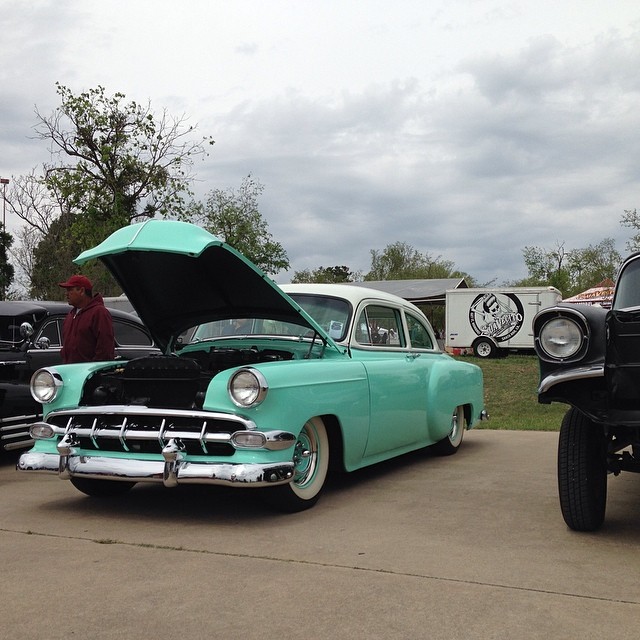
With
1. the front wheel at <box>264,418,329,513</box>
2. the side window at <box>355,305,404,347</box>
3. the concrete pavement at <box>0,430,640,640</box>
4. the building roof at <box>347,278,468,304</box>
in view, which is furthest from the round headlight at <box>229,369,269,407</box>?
the building roof at <box>347,278,468,304</box>

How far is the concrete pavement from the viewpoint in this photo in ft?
10.3

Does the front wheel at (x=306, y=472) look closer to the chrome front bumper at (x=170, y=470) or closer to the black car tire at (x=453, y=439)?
the chrome front bumper at (x=170, y=470)

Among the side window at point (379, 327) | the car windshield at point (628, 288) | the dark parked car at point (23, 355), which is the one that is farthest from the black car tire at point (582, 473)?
the dark parked car at point (23, 355)

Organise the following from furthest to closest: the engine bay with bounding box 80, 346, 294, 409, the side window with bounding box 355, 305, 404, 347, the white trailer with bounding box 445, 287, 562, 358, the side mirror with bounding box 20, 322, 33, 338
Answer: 1. the white trailer with bounding box 445, 287, 562, 358
2. the side mirror with bounding box 20, 322, 33, 338
3. the side window with bounding box 355, 305, 404, 347
4. the engine bay with bounding box 80, 346, 294, 409

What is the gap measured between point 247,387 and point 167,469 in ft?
2.18

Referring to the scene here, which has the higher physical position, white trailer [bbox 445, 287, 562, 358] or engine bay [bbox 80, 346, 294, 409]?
white trailer [bbox 445, 287, 562, 358]

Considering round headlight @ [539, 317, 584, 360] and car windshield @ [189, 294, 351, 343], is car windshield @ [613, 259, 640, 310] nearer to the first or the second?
round headlight @ [539, 317, 584, 360]

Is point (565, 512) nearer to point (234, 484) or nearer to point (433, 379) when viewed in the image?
point (234, 484)

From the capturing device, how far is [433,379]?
23.3 feet

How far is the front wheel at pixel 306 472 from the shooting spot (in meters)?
5.00

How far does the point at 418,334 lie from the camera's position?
24.6ft

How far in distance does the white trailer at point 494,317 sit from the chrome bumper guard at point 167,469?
886 inches

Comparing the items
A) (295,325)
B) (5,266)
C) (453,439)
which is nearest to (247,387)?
(295,325)

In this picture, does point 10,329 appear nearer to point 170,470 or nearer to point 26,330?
point 26,330
